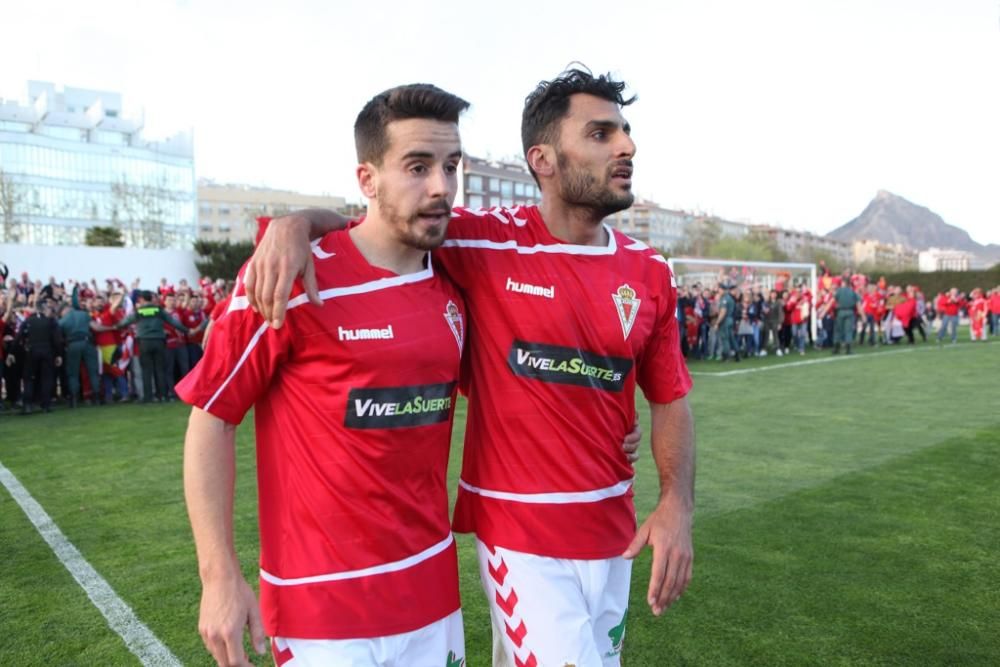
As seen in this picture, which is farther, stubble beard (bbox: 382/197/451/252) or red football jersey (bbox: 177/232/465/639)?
stubble beard (bbox: 382/197/451/252)

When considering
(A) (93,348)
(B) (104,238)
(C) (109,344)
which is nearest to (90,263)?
(C) (109,344)

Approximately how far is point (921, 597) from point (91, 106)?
90118 mm

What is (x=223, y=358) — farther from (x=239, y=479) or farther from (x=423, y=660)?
(x=239, y=479)

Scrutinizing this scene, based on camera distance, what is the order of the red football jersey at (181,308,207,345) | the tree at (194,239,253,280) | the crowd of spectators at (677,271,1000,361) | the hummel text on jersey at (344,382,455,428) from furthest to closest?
the tree at (194,239,253,280), the crowd of spectators at (677,271,1000,361), the red football jersey at (181,308,207,345), the hummel text on jersey at (344,382,455,428)

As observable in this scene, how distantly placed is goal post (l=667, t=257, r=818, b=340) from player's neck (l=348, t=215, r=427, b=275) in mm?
20144

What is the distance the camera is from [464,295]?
7.92 feet

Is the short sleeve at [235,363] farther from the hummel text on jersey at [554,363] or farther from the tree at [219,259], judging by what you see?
the tree at [219,259]

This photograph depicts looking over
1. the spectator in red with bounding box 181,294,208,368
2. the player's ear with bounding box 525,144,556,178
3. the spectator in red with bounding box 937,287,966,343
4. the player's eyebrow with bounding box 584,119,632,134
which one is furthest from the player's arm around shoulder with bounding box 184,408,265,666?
the spectator in red with bounding box 937,287,966,343

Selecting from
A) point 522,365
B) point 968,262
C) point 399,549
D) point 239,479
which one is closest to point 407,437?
point 399,549

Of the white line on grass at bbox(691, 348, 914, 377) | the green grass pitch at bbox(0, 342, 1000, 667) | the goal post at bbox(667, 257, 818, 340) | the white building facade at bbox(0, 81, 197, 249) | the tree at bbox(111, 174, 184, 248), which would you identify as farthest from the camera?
the white building facade at bbox(0, 81, 197, 249)

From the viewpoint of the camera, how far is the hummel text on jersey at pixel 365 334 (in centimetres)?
198

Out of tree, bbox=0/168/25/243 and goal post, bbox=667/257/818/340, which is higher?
tree, bbox=0/168/25/243

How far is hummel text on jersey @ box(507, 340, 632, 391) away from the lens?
2320 mm

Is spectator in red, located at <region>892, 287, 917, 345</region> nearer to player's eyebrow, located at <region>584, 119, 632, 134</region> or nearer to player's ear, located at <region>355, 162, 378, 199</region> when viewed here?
player's eyebrow, located at <region>584, 119, 632, 134</region>
